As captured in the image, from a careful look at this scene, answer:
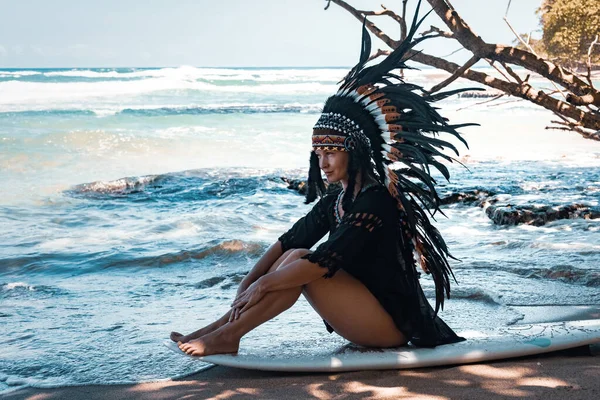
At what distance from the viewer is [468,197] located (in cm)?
976

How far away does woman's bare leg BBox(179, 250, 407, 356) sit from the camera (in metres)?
3.19

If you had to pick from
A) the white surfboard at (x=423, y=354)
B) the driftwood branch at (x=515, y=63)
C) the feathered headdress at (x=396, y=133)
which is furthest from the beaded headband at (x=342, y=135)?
the driftwood branch at (x=515, y=63)

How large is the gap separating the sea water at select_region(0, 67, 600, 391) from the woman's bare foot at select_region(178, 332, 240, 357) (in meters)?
0.27

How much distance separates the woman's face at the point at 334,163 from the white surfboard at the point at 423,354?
0.79 m

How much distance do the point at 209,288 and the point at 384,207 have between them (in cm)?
297

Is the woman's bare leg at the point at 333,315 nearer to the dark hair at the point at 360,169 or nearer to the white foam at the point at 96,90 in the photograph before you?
the dark hair at the point at 360,169

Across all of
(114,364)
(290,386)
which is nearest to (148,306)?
(114,364)

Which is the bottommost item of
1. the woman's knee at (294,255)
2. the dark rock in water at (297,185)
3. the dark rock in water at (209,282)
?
the dark rock in water at (209,282)

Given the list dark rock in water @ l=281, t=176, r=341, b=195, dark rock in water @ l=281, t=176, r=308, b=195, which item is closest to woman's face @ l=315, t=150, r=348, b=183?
dark rock in water @ l=281, t=176, r=341, b=195

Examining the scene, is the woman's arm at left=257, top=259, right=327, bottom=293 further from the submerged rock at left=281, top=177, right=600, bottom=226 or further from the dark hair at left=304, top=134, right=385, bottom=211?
the submerged rock at left=281, top=177, right=600, bottom=226

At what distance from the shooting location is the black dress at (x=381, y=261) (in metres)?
3.12

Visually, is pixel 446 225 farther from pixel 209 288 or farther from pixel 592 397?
pixel 592 397

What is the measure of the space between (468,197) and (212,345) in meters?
6.96

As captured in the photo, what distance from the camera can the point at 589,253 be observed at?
20.0 feet
